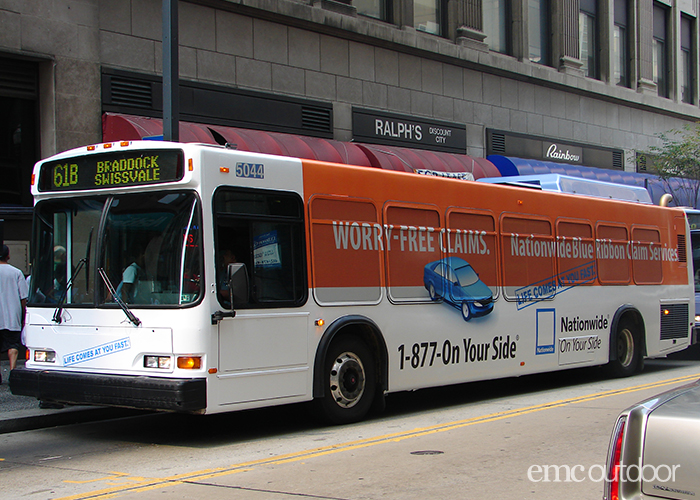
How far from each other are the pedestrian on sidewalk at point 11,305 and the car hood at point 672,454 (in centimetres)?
922

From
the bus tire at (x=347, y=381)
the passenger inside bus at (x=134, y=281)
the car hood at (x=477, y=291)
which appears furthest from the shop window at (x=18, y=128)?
the car hood at (x=477, y=291)

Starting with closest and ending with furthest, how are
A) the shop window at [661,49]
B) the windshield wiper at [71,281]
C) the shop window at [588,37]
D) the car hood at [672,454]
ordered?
the car hood at [672,454], the windshield wiper at [71,281], the shop window at [588,37], the shop window at [661,49]

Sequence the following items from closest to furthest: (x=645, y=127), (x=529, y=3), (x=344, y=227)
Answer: (x=344, y=227) < (x=529, y=3) < (x=645, y=127)

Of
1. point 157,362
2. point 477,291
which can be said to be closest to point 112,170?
point 157,362

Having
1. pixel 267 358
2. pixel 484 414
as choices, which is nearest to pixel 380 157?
pixel 484 414

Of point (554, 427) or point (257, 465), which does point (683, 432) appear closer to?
point (257, 465)

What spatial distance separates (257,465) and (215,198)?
2522 mm

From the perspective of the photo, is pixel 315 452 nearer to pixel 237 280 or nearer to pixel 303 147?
pixel 237 280

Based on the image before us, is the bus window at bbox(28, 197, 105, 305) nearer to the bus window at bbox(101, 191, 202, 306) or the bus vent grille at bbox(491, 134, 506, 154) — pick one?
the bus window at bbox(101, 191, 202, 306)

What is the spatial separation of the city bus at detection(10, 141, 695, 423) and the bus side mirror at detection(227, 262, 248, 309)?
0.07 feet

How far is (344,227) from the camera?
8.96m

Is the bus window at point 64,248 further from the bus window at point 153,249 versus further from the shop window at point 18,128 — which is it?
the shop window at point 18,128

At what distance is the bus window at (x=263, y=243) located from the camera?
7.77 meters

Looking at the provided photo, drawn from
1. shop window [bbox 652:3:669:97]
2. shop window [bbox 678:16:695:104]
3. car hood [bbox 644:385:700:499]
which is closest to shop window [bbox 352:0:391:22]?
shop window [bbox 652:3:669:97]
